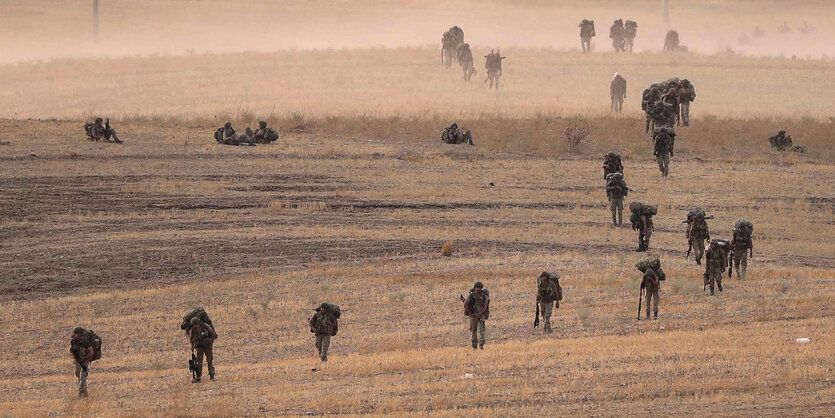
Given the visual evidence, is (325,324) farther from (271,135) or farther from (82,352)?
(271,135)

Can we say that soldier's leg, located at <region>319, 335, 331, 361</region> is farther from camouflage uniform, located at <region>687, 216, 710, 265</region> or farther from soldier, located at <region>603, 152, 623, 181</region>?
soldier, located at <region>603, 152, 623, 181</region>

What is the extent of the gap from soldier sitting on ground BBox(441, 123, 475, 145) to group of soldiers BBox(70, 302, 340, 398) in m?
24.6

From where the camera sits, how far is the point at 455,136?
46438 mm

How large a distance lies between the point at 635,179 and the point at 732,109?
17.5 m

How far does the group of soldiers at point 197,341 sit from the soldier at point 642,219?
33.2 ft

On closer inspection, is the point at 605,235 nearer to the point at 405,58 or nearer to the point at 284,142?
the point at 284,142

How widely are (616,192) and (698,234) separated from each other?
4911 millimetres

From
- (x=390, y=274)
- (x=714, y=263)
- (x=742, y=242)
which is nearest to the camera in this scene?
(x=714, y=263)

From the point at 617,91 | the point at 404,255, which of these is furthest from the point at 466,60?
the point at 404,255

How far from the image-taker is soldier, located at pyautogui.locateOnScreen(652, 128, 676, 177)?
40.2 m

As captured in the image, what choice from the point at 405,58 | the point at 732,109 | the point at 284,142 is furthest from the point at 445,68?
the point at 284,142

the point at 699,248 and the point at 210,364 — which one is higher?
the point at 699,248

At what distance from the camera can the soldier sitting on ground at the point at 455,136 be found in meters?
46.4

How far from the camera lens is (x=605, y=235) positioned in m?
34.1
